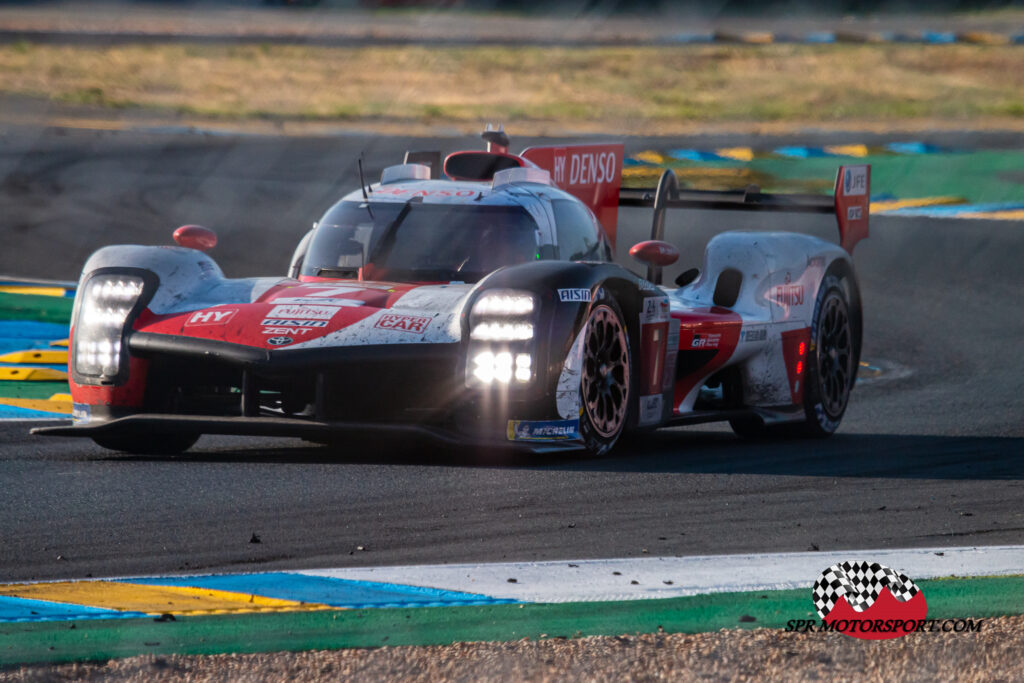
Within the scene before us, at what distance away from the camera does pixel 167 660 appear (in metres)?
3.52

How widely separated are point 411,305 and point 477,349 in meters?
0.41

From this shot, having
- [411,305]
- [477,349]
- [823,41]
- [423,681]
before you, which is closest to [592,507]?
[477,349]

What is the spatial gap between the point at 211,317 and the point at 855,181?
12.8 ft

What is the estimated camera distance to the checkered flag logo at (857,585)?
13.2 ft

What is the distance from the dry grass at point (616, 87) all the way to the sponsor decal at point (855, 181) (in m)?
13.4

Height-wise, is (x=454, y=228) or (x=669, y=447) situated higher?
(x=454, y=228)

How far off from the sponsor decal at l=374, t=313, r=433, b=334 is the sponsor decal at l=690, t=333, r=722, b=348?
160 cm

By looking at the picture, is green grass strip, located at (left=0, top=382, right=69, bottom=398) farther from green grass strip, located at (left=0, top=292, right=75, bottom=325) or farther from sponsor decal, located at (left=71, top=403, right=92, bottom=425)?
sponsor decal, located at (left=71, top=403, right=92, bottom=425)

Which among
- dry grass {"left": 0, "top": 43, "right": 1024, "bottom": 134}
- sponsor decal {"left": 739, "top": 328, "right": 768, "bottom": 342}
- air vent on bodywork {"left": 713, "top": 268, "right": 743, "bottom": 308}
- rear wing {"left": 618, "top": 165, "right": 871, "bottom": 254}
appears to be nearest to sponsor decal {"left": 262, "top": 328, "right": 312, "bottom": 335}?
sponsor decal {"left": 739, "top": 328, "right": 768, "bottom": 342}

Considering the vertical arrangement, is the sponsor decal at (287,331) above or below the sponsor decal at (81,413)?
above

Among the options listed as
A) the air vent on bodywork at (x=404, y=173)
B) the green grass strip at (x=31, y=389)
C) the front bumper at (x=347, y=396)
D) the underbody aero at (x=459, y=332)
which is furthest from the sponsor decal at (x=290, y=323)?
the green grass strip at (x=31, y=389)

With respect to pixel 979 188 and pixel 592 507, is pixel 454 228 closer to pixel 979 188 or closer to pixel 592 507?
pixel 592 507

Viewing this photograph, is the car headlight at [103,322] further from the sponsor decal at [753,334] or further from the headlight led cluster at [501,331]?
the sponsor decal at [753,334]

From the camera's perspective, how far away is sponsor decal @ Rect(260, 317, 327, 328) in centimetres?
605
